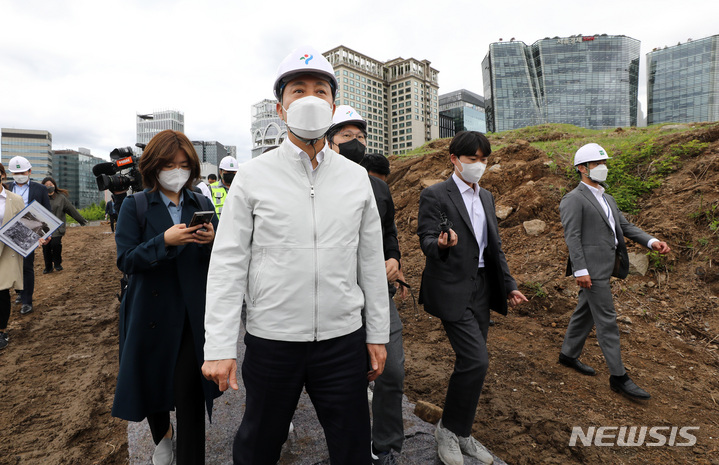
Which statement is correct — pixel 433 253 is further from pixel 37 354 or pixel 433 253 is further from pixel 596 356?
pixel 37 354

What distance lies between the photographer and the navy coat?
83.7 inches

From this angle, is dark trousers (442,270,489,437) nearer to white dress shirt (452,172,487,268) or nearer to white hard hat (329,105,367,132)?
white dress shirt (452,172,487,268)

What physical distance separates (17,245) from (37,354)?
1313 mm

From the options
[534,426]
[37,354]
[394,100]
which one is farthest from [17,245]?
[394,100]

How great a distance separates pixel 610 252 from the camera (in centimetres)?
365

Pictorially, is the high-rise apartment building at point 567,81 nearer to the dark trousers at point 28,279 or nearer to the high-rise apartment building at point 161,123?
the high-rise apartment building at point 161,123

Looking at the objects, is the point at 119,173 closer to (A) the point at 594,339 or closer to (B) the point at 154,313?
(B) the point at 154,313

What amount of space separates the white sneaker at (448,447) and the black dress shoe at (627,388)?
1.97 m

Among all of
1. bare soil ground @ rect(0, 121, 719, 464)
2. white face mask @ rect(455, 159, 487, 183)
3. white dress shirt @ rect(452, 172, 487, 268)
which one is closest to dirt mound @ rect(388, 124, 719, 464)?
bare soil ground @ rect(0, 121, 719, 464)

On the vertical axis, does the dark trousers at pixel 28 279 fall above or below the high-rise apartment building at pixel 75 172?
below

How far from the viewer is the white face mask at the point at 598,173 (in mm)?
3773

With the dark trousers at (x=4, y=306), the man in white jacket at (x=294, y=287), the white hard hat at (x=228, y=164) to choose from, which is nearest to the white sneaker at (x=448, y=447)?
the man in white jacket at (x=294, y=287)

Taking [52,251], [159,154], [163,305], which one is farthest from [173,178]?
[52,251]

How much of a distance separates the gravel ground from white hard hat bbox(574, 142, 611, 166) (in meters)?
3.00
